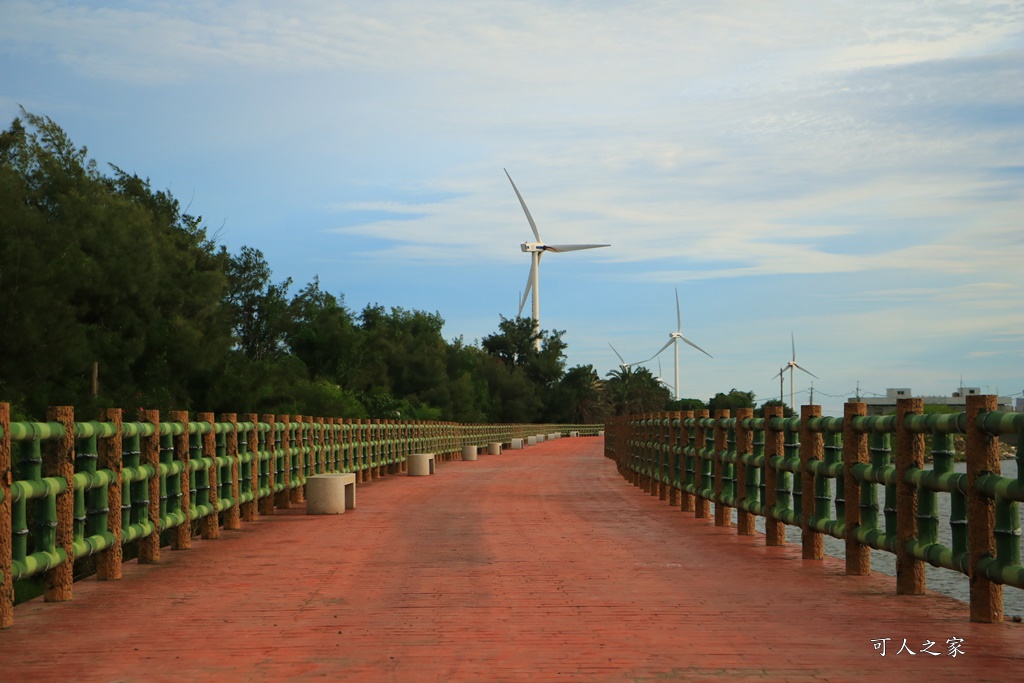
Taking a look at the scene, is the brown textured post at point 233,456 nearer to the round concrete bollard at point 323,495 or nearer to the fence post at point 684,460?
the round concrete bollard at point 323,495

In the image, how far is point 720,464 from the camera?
1620 centimetres

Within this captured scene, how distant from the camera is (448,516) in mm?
17641

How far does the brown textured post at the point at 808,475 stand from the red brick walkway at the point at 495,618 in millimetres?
173

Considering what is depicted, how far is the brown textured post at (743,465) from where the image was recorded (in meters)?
14.7

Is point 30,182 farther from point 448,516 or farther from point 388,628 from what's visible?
point 388,628

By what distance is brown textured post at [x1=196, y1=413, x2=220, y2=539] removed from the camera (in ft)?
45.3

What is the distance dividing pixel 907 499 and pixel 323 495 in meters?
10.8

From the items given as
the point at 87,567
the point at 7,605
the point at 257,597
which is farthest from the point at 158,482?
the point at 87,567

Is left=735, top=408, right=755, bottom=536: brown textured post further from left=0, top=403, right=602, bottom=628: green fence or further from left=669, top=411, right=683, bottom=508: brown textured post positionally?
left=0, top=403, right=602, bottom=628: green fence

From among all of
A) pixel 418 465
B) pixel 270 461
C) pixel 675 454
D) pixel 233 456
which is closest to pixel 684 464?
pixel 675 454

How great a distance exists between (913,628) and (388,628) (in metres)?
3.26

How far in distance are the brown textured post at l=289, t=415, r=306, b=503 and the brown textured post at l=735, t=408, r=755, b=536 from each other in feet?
24.9

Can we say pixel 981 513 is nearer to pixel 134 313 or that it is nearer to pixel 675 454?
pixel 675 454

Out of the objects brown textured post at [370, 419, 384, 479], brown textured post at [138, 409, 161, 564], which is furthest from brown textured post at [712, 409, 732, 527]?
brown textured post at [370, 419, 384, 479]
